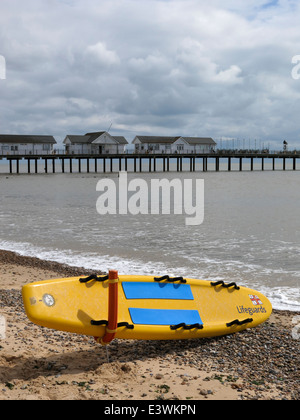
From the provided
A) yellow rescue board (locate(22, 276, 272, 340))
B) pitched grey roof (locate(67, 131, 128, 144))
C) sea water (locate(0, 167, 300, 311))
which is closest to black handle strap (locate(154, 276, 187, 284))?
yellow rescue board (locate(22, 276, 272, 340))

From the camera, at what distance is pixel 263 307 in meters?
6.94

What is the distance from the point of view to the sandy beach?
4746 mm

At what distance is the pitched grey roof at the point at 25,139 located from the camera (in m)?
68.2

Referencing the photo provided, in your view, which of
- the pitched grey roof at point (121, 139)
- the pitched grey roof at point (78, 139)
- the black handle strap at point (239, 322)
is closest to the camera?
the black handle strap at point (239, 322)

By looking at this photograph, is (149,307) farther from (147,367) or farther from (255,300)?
(255,300)

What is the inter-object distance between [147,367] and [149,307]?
36.2 inches

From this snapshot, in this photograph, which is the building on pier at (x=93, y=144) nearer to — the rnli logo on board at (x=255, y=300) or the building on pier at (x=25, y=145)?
the building on pier at (x=25, y=145)

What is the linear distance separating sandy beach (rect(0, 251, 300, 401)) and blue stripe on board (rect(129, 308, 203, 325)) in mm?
353

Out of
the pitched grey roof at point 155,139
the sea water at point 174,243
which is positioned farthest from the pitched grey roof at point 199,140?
the sea water at point 174,243

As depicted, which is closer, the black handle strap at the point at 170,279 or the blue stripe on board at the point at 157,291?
the blue stripe on board at the point at 157,291

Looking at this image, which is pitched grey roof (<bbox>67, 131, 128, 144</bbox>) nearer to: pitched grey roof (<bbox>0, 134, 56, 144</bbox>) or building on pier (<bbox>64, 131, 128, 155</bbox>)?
building on pier (<bbox>64, 131, 128, 155</bbox>)

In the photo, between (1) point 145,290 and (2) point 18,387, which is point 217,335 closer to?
(1) point 145,290

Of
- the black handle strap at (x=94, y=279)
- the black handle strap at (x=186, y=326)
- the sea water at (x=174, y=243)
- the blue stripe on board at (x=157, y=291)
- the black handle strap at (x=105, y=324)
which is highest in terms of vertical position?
the black handle strap at (x=94, y=279)
